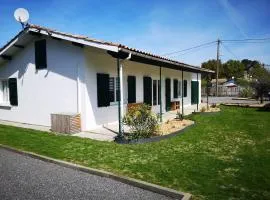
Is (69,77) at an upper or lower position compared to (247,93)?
upper

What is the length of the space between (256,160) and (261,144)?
195 centimetres

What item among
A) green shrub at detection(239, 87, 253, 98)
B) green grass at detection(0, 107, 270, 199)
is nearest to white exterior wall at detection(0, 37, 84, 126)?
green grass at detection(0, 107, 270, 199)

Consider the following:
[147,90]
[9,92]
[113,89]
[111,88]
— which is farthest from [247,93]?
[9,92]

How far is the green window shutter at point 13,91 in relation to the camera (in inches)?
499

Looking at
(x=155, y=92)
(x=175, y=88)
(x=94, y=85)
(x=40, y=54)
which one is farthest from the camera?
(x=175, y=88)

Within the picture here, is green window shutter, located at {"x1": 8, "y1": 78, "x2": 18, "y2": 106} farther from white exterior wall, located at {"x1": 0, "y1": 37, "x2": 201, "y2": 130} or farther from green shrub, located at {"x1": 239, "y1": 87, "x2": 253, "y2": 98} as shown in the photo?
green shrub, located at {"x1": 239, "y1": 87, "x2": 253, "y2": 98}

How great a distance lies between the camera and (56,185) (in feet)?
15.7

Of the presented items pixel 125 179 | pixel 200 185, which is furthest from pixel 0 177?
pixel 200 185

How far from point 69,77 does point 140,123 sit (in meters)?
3.69

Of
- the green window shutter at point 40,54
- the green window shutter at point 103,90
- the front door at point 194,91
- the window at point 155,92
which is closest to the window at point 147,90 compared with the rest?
the window at point 155,92

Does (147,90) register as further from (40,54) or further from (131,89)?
(40,54)

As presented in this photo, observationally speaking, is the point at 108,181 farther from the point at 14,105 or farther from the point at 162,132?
the point at 14,105

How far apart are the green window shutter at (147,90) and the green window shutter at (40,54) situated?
202 inches

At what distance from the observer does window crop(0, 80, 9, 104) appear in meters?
13.7
